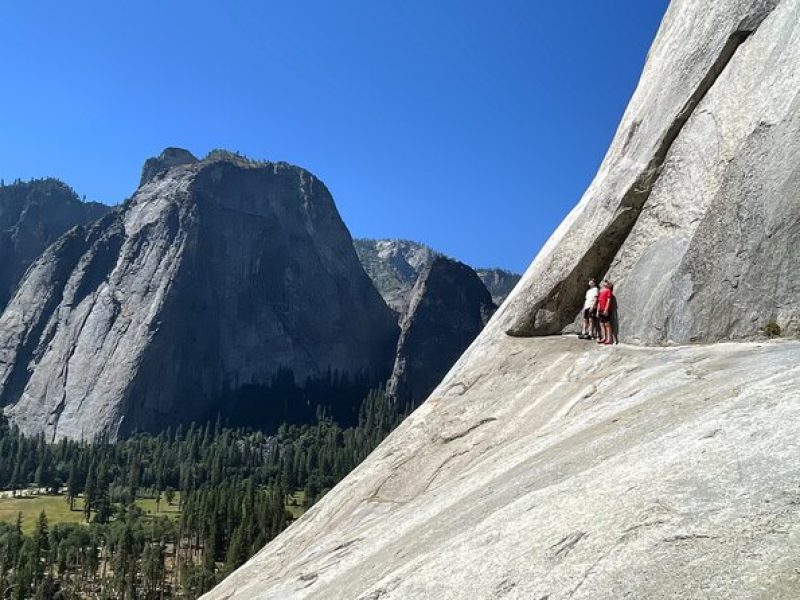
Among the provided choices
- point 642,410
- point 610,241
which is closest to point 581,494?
point 642,410

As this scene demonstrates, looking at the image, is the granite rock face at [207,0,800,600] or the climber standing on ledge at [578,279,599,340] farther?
the climber standing on ledge at [578,279,599,340]

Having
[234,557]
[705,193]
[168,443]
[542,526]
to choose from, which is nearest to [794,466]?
[542,526]

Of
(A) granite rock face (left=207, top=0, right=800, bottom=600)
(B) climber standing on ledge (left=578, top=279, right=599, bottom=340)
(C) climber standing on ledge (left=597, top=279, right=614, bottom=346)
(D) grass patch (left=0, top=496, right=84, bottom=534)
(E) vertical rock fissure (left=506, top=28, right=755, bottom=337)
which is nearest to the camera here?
(A) granite rock face (left=207, top=0, right=800, bottom=600)

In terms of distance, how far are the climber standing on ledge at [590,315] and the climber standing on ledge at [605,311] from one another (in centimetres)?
23

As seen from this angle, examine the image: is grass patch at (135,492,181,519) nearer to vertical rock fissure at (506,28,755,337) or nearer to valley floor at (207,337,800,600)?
vertical rock fissure at (506,28,755,337)

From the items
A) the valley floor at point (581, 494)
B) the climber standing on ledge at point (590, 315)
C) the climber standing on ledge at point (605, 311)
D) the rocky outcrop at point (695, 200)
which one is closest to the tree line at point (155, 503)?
the valley floor at point (581, 494)

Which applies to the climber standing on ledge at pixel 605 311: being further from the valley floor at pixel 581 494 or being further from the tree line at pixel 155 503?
the tree line at pixel 155 503

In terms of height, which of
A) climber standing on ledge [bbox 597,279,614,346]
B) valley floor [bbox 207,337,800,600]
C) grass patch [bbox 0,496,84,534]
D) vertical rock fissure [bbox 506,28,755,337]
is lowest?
grass patch [bbox 0,496,84,534]

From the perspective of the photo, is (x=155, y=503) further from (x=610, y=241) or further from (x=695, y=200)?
→ (x=695, y=200)

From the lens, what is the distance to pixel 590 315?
17281 millimetres

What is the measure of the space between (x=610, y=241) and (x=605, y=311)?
7.23 feet

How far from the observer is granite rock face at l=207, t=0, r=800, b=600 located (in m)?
7.82

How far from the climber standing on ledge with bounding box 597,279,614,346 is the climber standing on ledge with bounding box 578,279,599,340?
225 millimetres

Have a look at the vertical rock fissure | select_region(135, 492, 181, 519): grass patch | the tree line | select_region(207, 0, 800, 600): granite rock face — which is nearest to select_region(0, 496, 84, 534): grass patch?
the tree line
